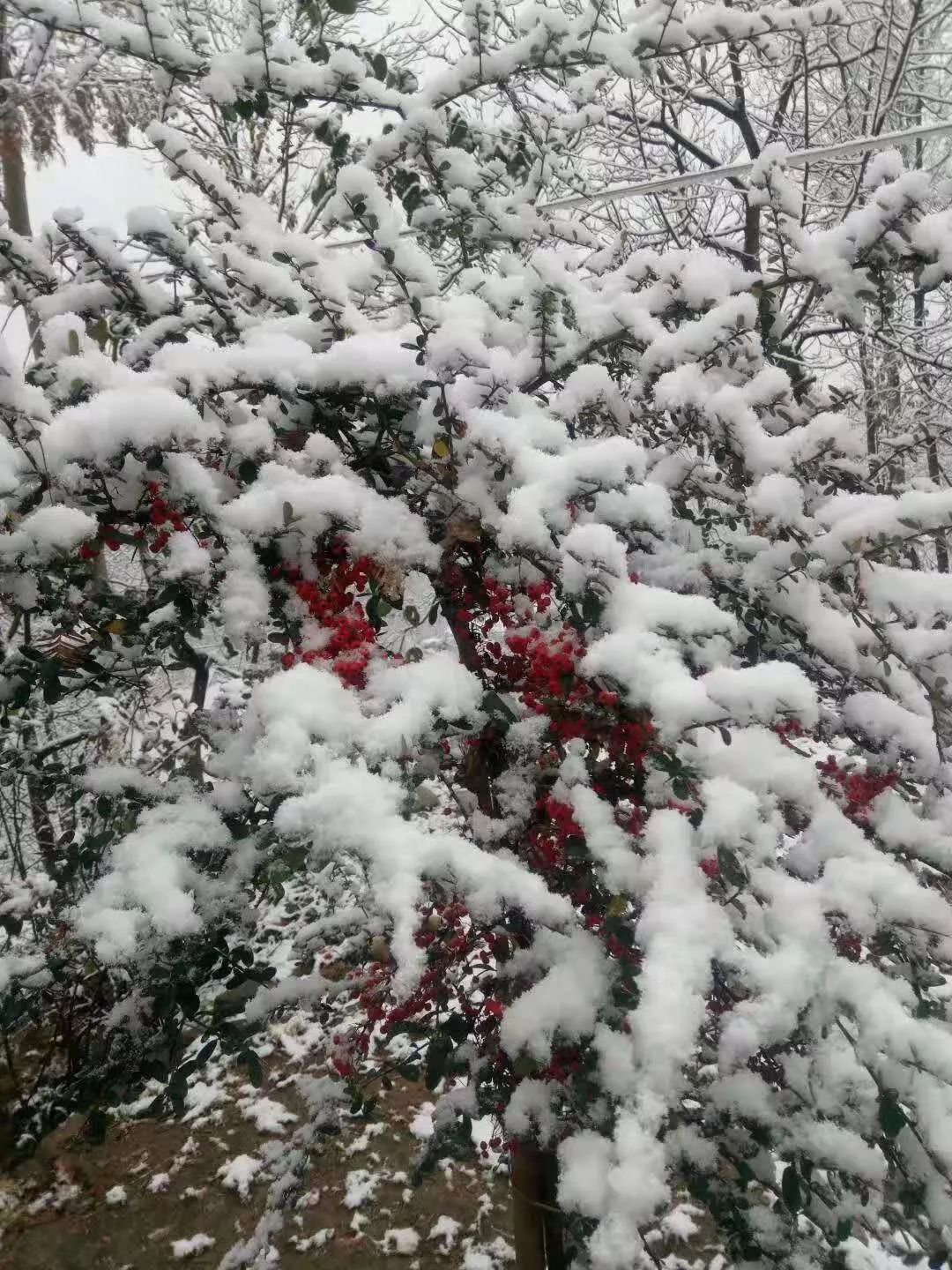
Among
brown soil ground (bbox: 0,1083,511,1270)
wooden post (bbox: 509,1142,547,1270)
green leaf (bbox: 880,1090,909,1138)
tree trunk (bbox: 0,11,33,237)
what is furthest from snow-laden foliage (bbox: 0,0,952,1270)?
tree trunk (bbox: 0,11,33,237)

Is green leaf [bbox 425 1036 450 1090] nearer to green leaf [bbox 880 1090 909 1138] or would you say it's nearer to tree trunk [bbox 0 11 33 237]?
green leaf [bbox 880 1090 909 1138]

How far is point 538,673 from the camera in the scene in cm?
145

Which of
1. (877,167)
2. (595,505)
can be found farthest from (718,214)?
(595,505)

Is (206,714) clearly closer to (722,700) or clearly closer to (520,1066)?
(520,1066)

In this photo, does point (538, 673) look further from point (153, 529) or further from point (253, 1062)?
point (253, 1062)

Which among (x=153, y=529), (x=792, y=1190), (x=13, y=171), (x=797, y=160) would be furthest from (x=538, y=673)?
(x=13, y=171)

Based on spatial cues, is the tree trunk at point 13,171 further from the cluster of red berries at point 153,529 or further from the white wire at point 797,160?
the cluster of red berries at point 153,529

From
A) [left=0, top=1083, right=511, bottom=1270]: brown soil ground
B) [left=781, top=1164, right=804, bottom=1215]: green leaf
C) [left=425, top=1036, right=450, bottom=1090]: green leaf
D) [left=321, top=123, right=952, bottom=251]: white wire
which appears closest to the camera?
[left=781, top=1164, right=804, bottom=1215]: green leaf

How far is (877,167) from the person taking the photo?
61.7 inches

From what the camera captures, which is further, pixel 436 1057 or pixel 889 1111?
pixel 436 1057

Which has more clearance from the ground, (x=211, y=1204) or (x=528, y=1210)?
(x=528, y=1210)

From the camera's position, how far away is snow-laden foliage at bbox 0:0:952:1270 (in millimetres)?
1177

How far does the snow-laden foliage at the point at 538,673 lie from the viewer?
118cm

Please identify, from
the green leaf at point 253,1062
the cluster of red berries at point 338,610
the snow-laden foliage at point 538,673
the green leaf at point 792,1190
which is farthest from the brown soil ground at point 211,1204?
the cluster of red berries at point 338,610
